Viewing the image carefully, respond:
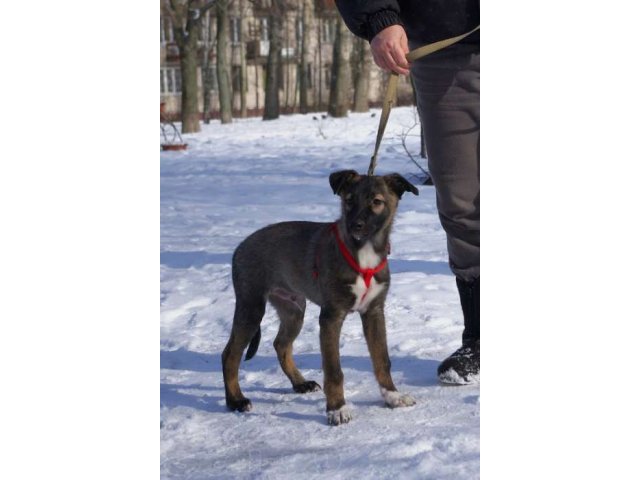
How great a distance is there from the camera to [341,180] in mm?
4402

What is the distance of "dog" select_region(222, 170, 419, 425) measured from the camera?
434cm

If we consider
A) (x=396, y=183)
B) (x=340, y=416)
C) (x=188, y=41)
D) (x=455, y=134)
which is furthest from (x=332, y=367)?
(x=188, y=41)

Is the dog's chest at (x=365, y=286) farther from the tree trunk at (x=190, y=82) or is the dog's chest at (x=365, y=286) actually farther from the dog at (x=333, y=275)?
the tree trunk at (x=190, y=82)

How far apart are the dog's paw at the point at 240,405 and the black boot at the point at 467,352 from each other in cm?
96

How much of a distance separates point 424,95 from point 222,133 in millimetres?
25003

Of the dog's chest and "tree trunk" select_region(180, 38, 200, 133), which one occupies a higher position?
"tree trunk" select_region(180, 38, 200, 133)

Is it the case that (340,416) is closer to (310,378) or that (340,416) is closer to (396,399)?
(396,399)

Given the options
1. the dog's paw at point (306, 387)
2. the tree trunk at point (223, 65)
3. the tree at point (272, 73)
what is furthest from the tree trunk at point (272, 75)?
the dog's paw at point (306, 387)

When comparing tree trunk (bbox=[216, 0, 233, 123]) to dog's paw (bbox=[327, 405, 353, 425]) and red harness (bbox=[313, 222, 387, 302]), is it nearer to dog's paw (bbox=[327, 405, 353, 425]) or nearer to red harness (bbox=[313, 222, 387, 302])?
red harness (bbox=[313, 222, 387, 302])

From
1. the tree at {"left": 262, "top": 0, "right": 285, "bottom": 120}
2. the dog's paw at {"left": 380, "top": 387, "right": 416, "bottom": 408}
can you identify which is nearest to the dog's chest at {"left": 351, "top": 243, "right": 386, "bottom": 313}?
the dog's paw at {"left": 380, "top": 387, "right": 416, "bottom": 408}

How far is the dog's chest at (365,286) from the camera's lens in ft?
14.3
